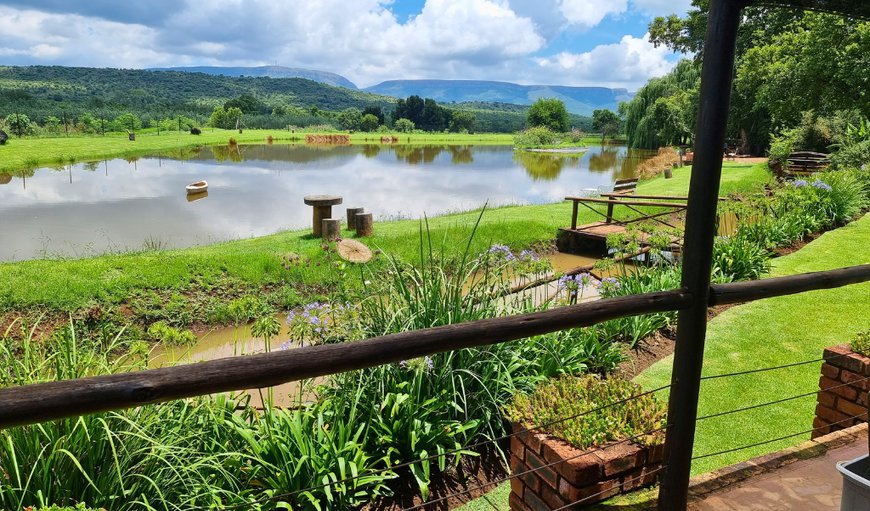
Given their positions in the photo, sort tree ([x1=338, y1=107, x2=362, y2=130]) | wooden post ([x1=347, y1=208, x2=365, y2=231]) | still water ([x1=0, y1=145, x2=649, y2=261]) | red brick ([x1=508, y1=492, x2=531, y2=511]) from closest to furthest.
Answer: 1. red brick ([x1=508, y1=492, x2=531, y2=511])
2. wooden post ([x1=347, y1=208, x2=365, y2=231])
3. still water ([x1=0, y1=145, x2=649, y2=261])
4. tree ([x1=338, y1=107, x2=362, y2=130])

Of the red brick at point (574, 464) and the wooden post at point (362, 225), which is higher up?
the red brick at point (574, 464)

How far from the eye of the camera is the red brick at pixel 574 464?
2230 millimetres

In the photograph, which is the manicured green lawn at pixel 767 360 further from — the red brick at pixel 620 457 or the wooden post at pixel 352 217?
the wooden post at pixel 352 217

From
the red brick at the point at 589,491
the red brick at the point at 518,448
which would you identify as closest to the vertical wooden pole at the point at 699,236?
the red brick at the point at 589,491

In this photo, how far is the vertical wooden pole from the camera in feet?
5.85

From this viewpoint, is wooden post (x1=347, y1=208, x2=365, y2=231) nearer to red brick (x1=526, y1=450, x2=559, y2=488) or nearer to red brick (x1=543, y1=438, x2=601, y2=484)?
red brick (x1=526, y1=450, x2=559, y2=488)

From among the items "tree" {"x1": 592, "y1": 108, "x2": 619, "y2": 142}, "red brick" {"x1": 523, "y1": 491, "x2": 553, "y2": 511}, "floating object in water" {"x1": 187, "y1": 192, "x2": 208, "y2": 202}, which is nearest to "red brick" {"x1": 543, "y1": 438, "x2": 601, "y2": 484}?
"red brick" {"x1": 523, "y1": 491, "x2": 553, "y2": 511}

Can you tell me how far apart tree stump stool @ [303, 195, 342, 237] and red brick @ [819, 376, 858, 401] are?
9.40m

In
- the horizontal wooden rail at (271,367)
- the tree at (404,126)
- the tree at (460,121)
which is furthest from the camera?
the tree at (460,121)

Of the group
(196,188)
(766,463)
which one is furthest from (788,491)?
(196,188)

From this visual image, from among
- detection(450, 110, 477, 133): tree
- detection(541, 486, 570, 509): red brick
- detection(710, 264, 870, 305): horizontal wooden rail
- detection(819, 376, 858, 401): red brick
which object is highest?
detection(450, 110, 477, 133): tree

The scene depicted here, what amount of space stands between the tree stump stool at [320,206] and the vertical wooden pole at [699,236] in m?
9.96

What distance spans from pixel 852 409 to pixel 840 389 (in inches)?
4.5

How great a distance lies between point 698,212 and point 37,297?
8525 mm
